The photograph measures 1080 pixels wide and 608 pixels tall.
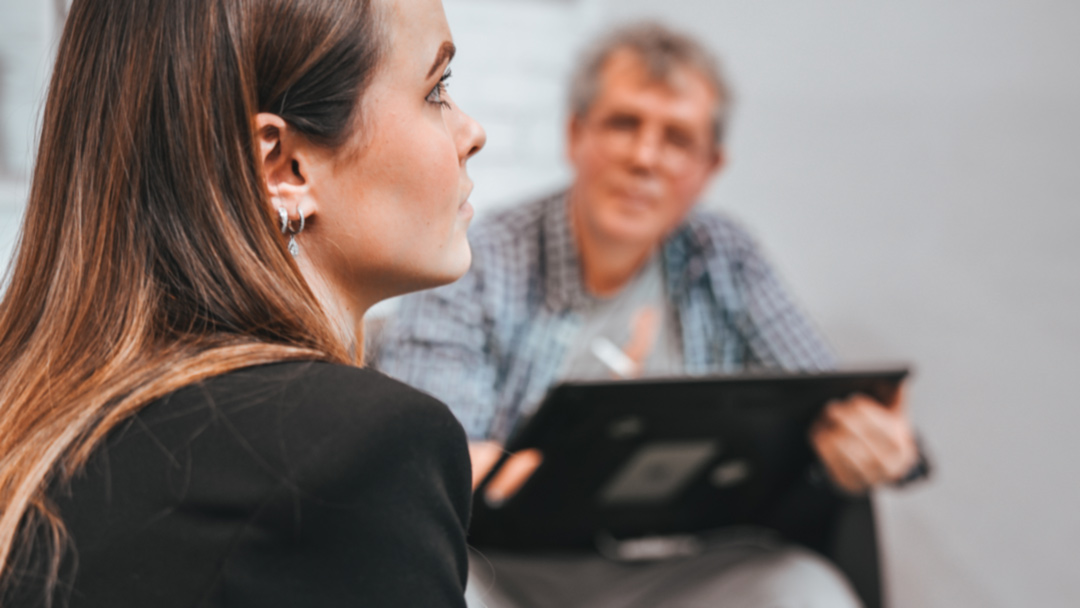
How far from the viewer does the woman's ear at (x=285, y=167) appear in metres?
0.51

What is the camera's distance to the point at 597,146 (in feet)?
4.44

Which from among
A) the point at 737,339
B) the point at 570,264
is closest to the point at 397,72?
the point at 570,264

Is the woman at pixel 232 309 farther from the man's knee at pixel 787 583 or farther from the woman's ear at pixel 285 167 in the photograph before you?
the man's knee at pixel 787 583

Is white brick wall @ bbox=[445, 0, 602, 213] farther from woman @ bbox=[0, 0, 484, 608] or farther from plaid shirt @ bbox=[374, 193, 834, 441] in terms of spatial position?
woman @ bbox=[0, 0, 484, 608]

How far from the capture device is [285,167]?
0.53 metres

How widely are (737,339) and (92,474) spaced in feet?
3.64

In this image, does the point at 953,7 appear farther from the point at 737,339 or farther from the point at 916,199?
the point at 737,339

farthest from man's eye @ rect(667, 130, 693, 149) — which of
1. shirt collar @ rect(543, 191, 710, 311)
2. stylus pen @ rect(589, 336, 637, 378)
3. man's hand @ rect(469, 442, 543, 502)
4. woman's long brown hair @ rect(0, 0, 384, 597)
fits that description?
woman's long brown hair @ rect(0, 0, 384, 597)

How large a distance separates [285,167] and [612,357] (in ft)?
2.93

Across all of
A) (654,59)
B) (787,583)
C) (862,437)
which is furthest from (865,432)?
(654,59)

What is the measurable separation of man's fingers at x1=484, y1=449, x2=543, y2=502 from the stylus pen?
0.37 meters

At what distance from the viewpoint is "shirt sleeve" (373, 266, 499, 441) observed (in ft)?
3.84

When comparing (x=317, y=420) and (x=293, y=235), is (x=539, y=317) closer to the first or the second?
(x=293, y=235)

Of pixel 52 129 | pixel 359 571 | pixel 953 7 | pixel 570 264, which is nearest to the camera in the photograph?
pixel 359 571
